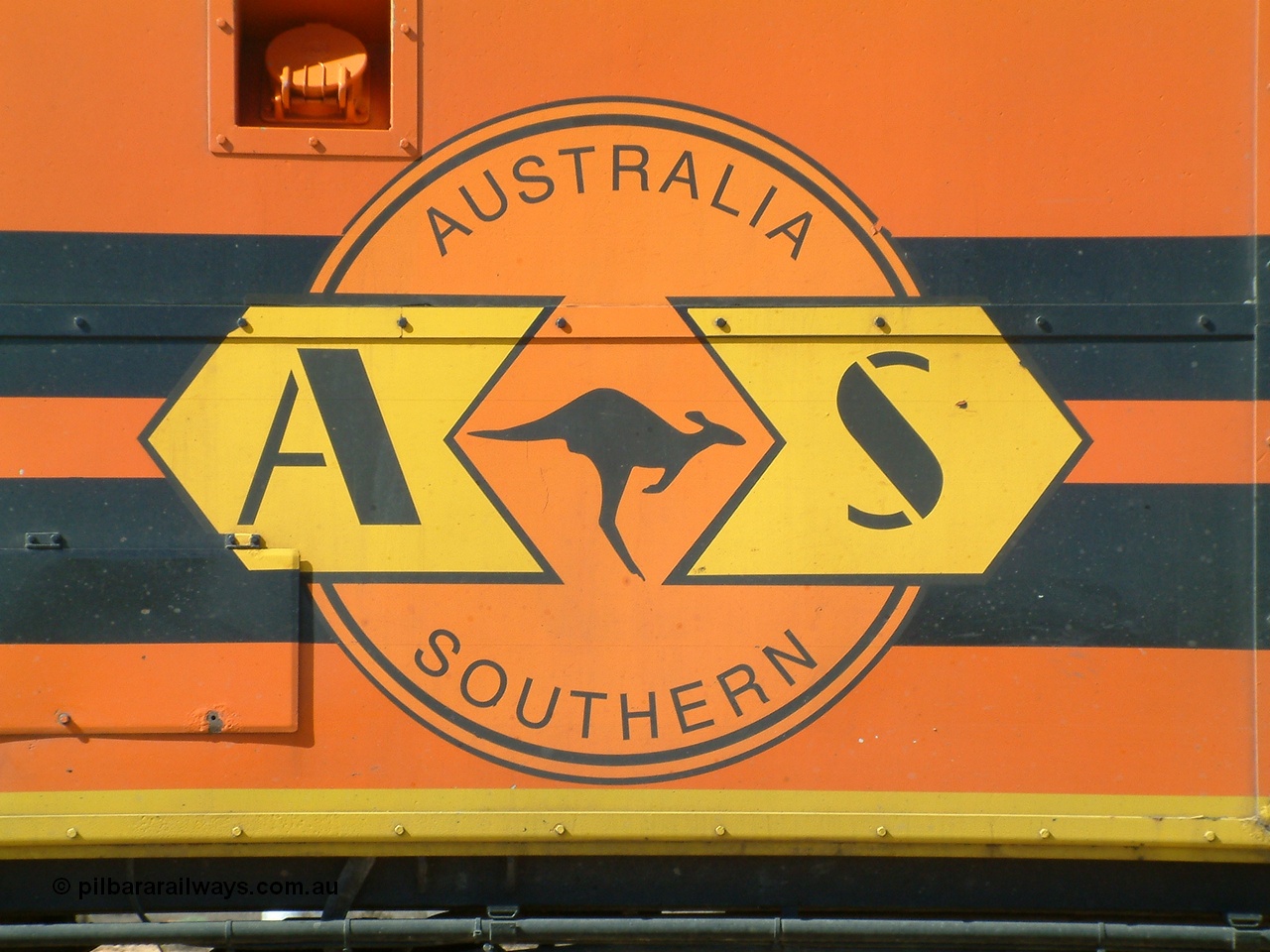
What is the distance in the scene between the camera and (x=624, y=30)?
7.38 feet

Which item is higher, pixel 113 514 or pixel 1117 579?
pixel 113 514

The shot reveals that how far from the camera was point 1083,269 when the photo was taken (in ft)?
7.39

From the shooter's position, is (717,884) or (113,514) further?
(717,884)

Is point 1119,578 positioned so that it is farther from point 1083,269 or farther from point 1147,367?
point 1083,269

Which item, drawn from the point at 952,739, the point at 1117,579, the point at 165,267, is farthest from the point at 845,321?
the point at 165,267

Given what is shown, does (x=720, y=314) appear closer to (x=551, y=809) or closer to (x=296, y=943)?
(x=551, y=809)

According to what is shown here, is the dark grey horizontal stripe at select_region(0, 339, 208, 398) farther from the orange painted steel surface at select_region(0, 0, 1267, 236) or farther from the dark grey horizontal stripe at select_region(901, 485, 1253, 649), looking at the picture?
the dark grey horizontal stripe at select_region(901, 485, 1253, 649)

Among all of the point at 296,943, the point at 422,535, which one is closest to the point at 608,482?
the point at 422,535

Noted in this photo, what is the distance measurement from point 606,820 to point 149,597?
3.55ft

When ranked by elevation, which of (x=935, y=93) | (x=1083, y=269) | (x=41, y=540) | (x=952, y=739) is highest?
(x=935, y=93)

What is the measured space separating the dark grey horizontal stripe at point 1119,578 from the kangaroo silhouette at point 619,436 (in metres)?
0.62

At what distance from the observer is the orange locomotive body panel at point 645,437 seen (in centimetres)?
221

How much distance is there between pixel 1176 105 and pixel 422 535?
1876 millimetres

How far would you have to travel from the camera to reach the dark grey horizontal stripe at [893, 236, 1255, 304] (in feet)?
7.38
